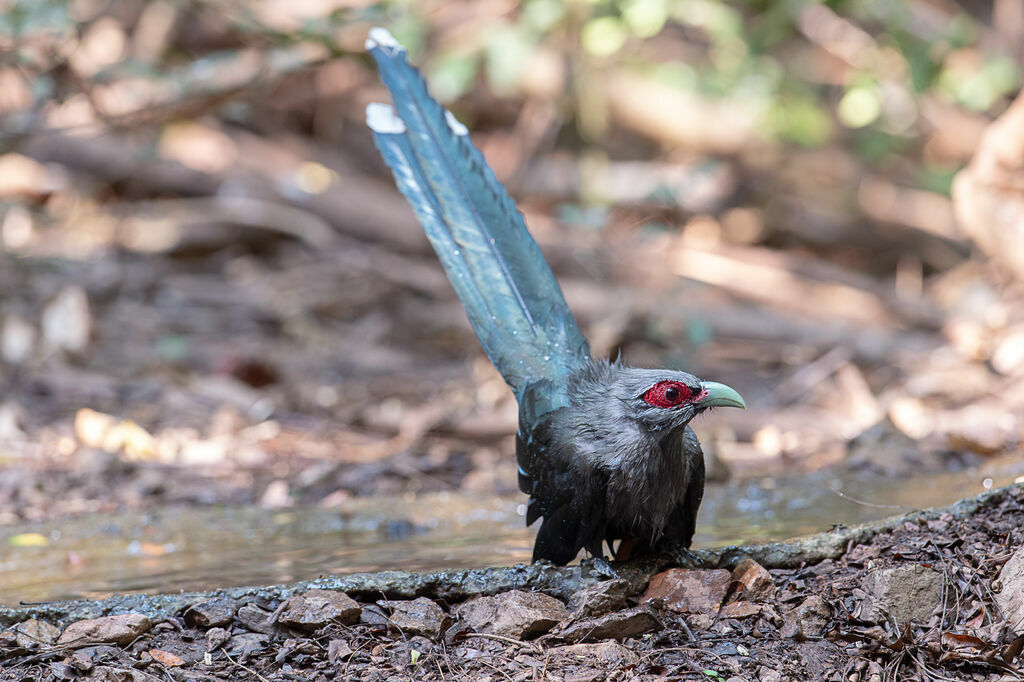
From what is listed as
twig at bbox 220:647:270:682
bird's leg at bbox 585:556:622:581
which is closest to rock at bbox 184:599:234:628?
twig at bbox 220:647:270:682

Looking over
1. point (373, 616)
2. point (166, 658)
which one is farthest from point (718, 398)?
point (166, 658)

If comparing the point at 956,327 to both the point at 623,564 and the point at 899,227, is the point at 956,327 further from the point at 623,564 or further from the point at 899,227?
the point at 623,564

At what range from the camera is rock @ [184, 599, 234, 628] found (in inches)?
115

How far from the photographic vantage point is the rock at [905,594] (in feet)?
9.37

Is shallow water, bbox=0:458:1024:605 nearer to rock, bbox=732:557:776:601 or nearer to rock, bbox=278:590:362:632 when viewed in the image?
rock, bbox=278:590:362:632

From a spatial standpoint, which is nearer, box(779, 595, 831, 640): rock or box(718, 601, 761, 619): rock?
box(779, 595, 831, 640): rock

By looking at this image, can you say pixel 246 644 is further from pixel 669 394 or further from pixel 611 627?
pixel 669 394

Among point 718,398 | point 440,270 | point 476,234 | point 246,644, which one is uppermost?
point 440,270

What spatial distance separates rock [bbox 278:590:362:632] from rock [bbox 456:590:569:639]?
0.32m

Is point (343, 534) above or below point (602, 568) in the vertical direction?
above

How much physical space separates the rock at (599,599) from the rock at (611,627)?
40 mm

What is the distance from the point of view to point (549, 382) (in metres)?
3.70

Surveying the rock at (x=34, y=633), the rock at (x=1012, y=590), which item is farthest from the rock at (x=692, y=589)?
the rock at (x=34, y=633)

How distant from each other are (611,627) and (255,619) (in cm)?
99
